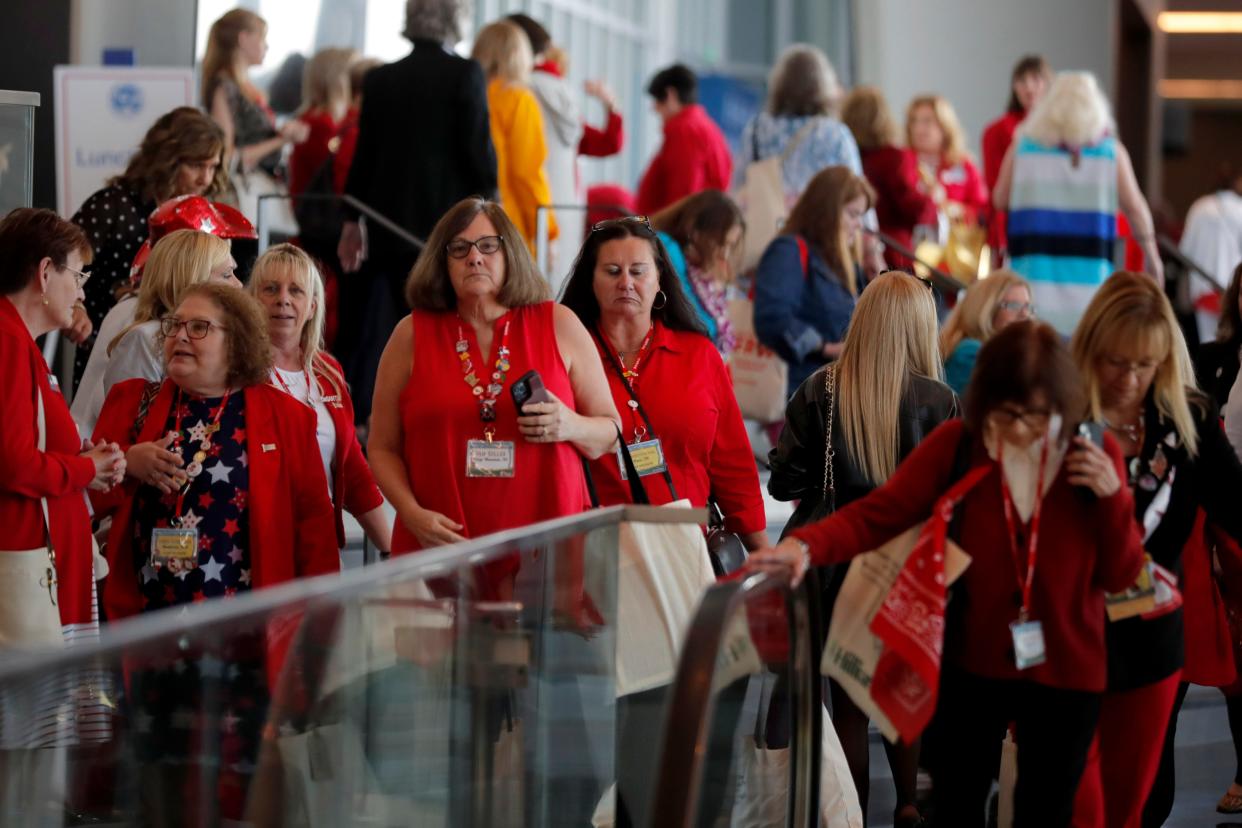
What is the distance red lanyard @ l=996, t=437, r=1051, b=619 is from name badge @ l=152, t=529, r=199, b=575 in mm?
2024

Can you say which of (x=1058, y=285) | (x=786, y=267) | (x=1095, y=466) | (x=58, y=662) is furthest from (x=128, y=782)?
(x=1058, y=285)

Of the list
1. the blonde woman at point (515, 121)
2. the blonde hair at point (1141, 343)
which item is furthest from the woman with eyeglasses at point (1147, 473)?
the blonde woman at point (515, 121)

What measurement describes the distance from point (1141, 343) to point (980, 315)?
3.08 m

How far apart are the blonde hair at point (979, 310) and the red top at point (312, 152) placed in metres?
3.50

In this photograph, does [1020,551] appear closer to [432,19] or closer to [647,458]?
[647,458]

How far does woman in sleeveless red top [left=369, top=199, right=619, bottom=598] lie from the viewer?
4.63 meters

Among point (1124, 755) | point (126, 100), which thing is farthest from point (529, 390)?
point (126, 100)

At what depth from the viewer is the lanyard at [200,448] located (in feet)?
15.0

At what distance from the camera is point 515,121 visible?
8.81 metres

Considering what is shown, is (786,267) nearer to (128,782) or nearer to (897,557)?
(897,557)

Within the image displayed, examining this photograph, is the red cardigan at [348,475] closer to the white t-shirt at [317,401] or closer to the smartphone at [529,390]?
the white t-shirt at [317,401]

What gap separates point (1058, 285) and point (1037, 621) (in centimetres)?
601

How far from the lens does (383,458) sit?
15.5 ft

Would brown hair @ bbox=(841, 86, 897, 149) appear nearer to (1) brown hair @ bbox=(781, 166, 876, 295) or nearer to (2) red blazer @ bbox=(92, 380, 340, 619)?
(1) brown hair @ bbox=(781, 166, 876, 295)
